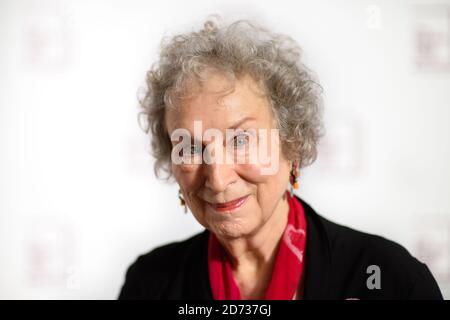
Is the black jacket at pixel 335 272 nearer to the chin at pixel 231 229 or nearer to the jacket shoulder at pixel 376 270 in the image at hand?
the jacket shoulder at pixel 376 270

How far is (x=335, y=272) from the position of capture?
41.8 inches

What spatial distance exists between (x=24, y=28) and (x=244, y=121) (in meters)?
1.18

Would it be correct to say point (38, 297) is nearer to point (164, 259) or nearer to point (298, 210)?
point (164, 259)

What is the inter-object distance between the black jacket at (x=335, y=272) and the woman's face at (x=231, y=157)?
18 cm

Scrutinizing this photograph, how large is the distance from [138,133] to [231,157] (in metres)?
0.76

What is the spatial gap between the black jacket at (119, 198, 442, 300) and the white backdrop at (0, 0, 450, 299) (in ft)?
1.39

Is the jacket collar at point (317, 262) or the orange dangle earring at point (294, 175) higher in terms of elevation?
the orange dangle earring at point (294, 175)

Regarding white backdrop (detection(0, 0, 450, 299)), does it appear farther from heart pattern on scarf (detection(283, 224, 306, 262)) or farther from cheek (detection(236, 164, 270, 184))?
cheek (detection(236, 164, 270, 184))

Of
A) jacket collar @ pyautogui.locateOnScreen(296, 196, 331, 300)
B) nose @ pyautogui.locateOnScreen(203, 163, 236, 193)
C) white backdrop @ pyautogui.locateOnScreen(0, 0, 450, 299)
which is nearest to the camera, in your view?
nose @ pyautogui.locateOnScreen(203, 163, 236, 193)

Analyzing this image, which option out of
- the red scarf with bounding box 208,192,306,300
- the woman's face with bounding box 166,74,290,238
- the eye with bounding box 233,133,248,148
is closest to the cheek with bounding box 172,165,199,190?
the woman's face with bounding box 166,74,290,238

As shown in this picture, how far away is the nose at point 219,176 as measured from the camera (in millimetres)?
923

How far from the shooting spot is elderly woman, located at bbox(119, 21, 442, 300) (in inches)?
37.1

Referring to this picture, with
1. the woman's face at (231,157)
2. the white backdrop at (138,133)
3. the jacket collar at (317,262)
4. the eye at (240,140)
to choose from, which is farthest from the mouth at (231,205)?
the white backdrop at (138,133)

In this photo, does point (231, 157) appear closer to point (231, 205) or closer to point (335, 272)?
point (231, 205)
